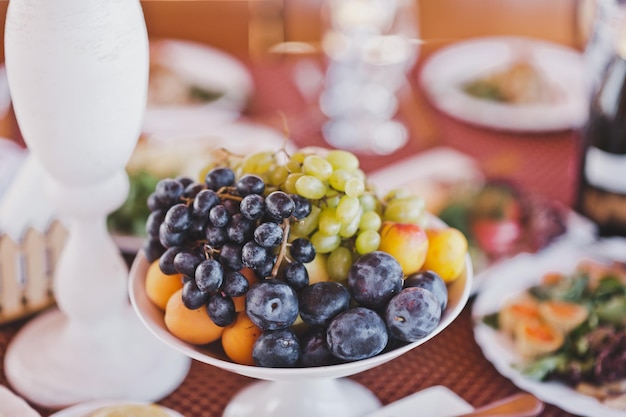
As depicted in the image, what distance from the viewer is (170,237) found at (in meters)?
0.62

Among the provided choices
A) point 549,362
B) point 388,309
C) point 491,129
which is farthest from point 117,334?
point 491,129

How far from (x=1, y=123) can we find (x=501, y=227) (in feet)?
2.62

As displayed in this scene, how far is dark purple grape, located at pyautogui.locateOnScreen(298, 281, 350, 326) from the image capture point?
23.0 inches

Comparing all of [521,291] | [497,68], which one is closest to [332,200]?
[521,291]

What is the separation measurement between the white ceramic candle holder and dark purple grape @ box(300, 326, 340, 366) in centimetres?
22

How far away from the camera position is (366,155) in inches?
46.3

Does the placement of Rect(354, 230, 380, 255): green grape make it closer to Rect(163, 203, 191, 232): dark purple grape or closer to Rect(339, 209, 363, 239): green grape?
Rect(339, 209, 363, 239): green grape

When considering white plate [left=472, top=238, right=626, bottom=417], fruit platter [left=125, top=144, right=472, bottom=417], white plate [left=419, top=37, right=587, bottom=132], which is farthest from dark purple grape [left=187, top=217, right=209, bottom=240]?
white plate [left=419, top=37, right=587, bottom=132]

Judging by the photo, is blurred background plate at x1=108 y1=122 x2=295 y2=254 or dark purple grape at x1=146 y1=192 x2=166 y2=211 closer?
dark purple grape at x1=146 y1=192 x2=166 y2=211

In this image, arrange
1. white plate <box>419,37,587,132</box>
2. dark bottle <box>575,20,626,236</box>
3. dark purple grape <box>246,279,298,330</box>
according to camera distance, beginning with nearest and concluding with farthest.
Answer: dark purple grape <box>246,279,298,330</box>
dark bottle <box>575,20,626,236</box>
white plate <box>419,37,587,132</box>

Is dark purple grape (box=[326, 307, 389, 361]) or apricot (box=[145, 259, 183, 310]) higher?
dark purple grape (box=[326, 307, 389, 361])

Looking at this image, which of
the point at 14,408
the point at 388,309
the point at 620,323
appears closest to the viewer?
the point at 388,309

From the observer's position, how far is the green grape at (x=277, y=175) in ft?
2.15

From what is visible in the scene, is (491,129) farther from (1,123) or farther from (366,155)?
(1,123)
